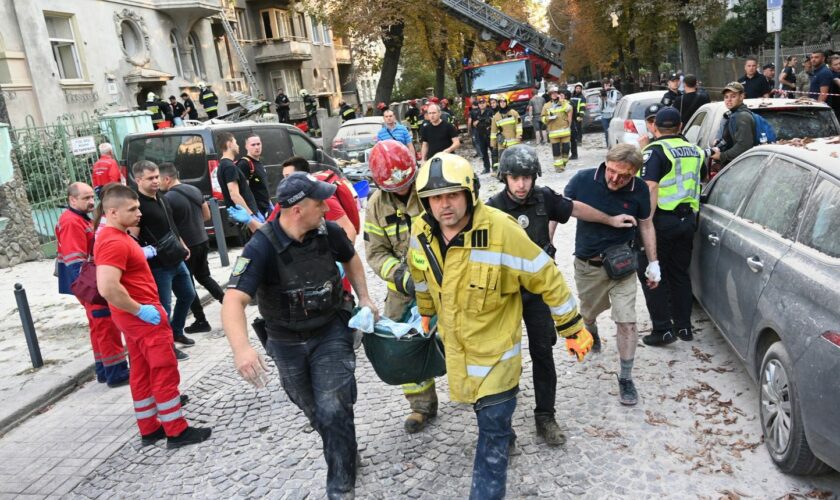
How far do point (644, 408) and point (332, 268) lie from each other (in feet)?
7.53

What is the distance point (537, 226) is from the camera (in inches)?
147

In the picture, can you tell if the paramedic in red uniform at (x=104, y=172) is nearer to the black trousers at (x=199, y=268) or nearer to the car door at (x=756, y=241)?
the black trousers at (x=199, y=268)

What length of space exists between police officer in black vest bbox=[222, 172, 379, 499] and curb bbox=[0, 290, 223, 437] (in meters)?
3.04

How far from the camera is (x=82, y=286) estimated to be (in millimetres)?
4957

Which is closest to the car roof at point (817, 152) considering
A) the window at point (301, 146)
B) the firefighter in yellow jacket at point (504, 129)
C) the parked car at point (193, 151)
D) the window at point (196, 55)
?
the parked car at point (193, 151)

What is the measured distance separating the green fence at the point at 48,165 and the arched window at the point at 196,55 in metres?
15.8

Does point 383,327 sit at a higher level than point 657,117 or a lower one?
lower

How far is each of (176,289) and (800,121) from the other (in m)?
6.58

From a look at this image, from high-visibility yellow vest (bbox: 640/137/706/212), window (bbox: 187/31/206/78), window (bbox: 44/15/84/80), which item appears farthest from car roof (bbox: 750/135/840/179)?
window (bbox: 187/31/206/78)

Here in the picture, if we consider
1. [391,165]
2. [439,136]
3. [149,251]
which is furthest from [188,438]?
[439,136]

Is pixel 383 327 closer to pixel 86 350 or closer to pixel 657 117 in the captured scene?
pixel 657 117

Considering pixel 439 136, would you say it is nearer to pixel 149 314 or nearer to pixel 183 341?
pixel 183 341

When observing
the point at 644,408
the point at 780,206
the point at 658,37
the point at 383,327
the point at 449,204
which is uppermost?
the point at 658,37

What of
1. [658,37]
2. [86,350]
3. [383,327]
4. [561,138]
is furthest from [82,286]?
[658,37]
